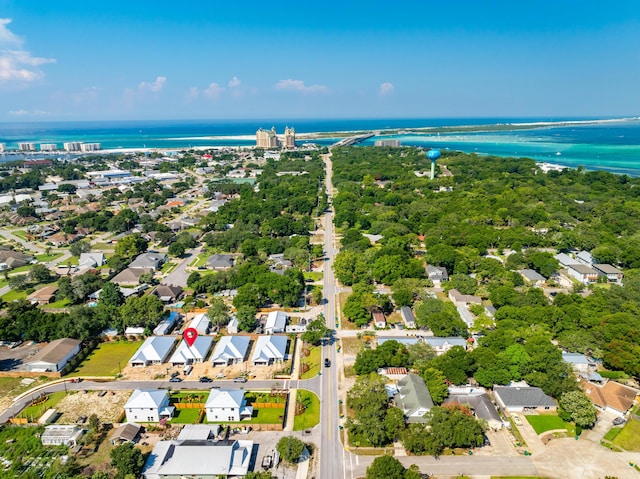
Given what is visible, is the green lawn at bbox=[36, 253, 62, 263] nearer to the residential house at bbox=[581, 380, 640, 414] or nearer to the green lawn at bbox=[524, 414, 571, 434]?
the green lawn at bbox=[524, 414, 571, 434]

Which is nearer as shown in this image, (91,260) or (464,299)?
(464,299)

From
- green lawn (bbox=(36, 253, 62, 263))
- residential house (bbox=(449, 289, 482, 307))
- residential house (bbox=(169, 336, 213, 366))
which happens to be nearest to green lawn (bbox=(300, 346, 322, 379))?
residential house (bbox=(169, 336, 213, 366))

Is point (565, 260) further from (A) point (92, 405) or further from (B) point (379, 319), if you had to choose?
(A) point (92, 405)

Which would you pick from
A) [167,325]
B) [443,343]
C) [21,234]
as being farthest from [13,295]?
[443,343]

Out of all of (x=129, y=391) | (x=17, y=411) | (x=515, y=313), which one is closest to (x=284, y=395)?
(x=129, y=391)

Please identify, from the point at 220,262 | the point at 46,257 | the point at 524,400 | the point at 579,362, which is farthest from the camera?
the point at 46,257

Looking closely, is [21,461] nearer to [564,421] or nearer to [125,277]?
[125,277]
